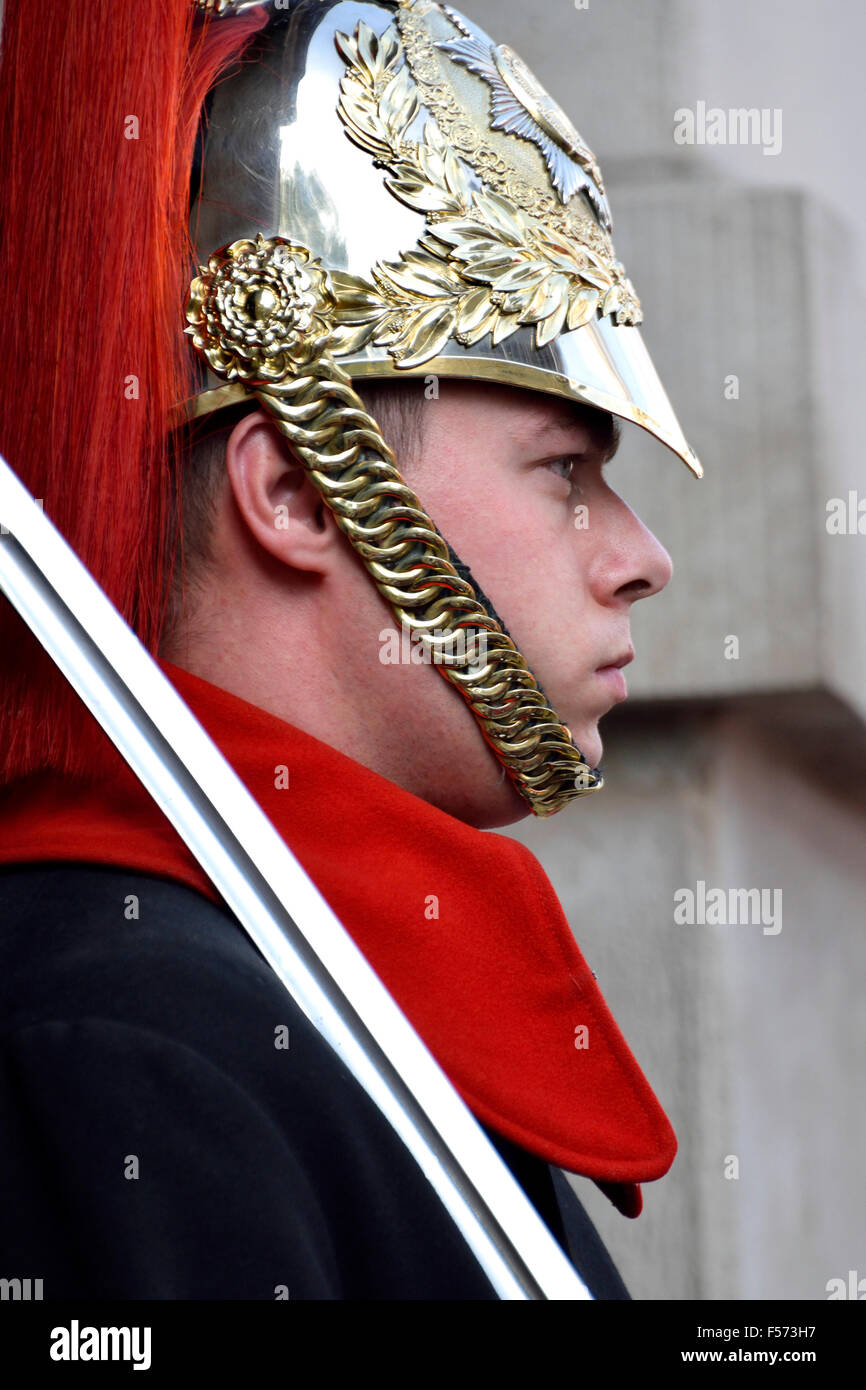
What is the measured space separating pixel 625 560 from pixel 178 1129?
58cm

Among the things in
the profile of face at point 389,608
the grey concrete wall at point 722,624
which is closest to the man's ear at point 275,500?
the profile of face at point 389,608

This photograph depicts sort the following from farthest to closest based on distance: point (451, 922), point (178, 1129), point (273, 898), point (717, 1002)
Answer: point (717, 1002), point (451, 922), point (273, 898), point (178, 1129)

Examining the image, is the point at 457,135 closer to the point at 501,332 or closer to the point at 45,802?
the point at 501,332

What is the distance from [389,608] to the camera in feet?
3.92

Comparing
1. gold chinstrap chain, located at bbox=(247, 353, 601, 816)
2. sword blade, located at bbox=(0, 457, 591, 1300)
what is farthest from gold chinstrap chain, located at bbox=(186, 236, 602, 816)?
sword blade, located at bbox=(0, 457, 591, 1300)

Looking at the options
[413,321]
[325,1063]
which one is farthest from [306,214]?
[325,1063]

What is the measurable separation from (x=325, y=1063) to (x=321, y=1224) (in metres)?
0.08

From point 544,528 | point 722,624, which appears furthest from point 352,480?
point 722,624

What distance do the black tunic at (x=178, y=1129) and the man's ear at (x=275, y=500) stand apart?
277 millimetres

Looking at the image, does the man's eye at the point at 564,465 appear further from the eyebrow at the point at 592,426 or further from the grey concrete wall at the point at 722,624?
the grey concrete wall at the point at 722,624

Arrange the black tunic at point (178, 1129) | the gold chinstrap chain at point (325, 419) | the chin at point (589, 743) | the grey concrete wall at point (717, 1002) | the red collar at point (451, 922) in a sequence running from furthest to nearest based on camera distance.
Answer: the grey concrete wall at point (717, 1002)
the chin at point (589, 743)
the gold chinstrap chain at point (325, 419)
the red collar at point (451, 922)
the black tunic at point (178, 1129)

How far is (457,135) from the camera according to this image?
4.15ft

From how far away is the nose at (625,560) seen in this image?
1260mm

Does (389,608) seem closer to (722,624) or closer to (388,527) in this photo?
(388,527)
